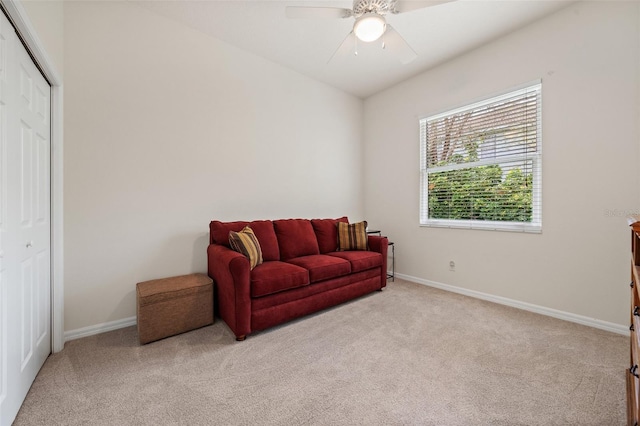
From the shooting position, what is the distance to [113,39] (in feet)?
7.79

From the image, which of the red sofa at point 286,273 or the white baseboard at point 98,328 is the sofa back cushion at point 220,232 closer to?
the red sofa at point 286,273

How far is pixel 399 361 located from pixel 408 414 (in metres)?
0.49

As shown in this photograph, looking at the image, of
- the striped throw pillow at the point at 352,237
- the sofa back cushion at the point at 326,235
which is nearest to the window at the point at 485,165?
the striped throw pillow at the point at 352,237

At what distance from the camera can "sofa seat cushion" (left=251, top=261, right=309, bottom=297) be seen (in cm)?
224

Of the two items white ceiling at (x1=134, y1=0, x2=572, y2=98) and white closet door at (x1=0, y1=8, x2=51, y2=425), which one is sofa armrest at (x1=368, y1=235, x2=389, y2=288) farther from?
white closet door at (x1=0, y1=8, x2=51, y2=425)

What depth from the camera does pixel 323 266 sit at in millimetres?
2709

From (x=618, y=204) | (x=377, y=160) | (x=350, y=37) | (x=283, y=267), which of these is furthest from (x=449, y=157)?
(x=283, y=267)

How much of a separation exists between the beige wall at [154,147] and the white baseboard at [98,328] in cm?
4

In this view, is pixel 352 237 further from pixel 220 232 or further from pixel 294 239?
pixel 220 232

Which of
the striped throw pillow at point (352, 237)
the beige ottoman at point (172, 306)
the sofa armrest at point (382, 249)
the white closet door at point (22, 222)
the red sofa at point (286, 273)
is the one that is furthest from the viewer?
the striped throw pillow at point (352, 237)

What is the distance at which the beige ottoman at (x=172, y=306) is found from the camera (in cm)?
208

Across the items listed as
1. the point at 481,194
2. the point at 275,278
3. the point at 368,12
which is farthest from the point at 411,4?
the point at 275,278

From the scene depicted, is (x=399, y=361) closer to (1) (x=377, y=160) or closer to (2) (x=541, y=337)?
(2) (x=541, y=337)

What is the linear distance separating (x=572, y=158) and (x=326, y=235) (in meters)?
2.64
